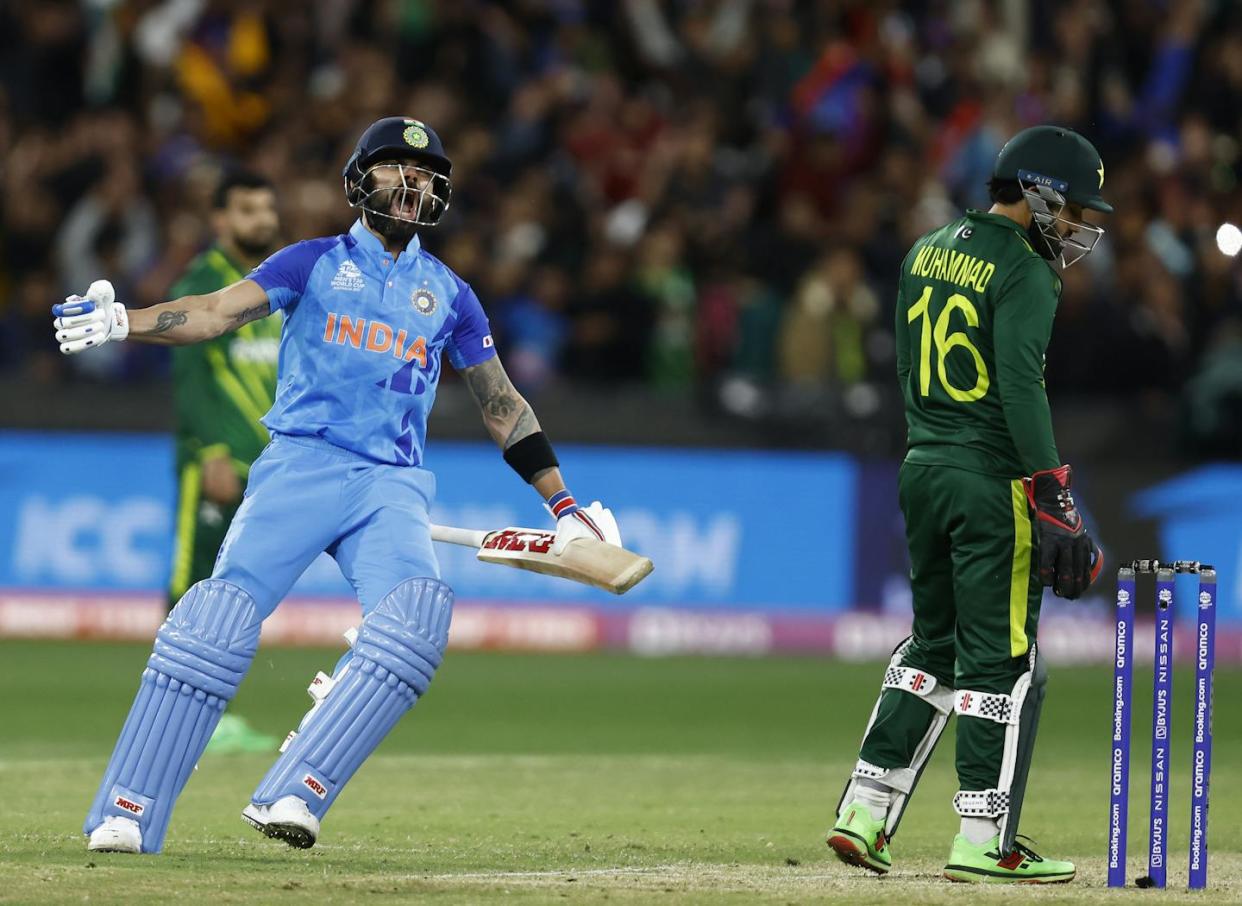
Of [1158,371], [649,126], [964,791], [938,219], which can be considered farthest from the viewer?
[649,126]

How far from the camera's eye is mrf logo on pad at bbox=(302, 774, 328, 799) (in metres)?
6.54

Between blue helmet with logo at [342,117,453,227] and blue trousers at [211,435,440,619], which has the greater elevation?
blue helmet with logo at [342,117,453,227]

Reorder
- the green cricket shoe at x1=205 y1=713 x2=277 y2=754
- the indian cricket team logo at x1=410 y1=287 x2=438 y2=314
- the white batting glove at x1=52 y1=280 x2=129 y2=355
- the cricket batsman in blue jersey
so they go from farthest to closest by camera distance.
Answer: the green cricket shoe at x1=205 y1=713 x2=277 y2=754, the indian cricket team logo at x1=410 y1=287 x2=438 y2=314, the cricket batsman in blue jersey, the white batting glove at x1=52 y1=280 x2=129 y2=355

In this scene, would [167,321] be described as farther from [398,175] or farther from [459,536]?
[459,536]

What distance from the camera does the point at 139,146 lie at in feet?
57.2

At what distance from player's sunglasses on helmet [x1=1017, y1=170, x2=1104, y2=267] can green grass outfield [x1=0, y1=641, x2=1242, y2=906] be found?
196cm

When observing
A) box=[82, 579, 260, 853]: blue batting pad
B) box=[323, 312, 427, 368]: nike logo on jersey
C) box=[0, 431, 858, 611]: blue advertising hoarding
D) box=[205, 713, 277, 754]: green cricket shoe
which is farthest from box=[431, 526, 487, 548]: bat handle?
box=[0, 431, 858, 611]: blue advertising hoarding

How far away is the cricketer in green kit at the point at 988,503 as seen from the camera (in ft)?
22.3

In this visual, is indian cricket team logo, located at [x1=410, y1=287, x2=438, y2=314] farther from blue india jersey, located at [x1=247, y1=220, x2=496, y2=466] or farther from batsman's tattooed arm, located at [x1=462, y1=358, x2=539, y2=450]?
batsman's tattooed arm, located at [x1=462, y1=358, x2=539, y2=450]

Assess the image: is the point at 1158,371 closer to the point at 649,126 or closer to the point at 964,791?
the point at 649,126

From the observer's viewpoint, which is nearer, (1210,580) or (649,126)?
(1210,580)

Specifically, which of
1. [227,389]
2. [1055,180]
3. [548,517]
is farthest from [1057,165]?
[548,517]

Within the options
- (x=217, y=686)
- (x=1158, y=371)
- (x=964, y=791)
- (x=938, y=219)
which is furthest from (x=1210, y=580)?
(x=938, y=219)

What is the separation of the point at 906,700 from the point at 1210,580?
3.83 ft
